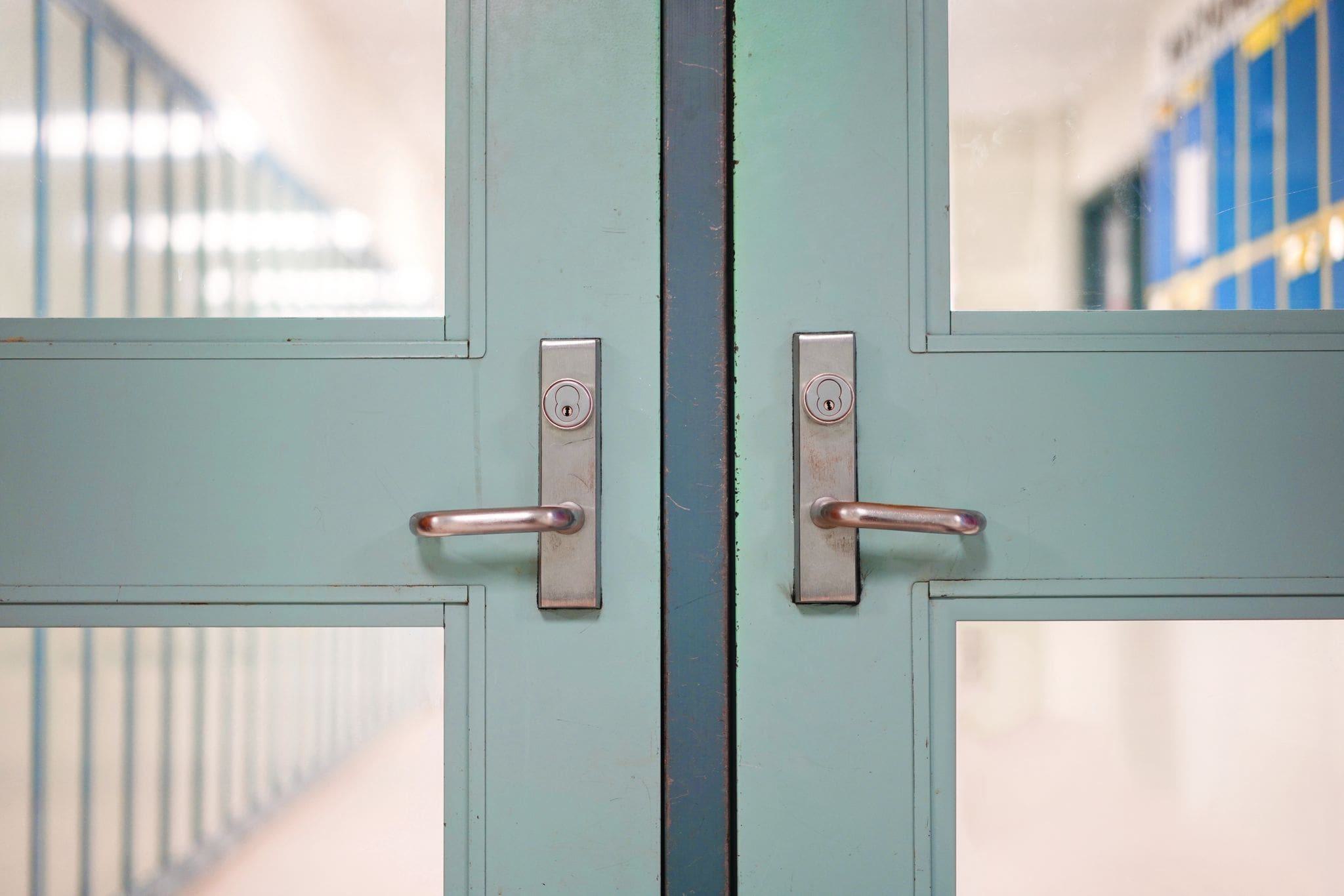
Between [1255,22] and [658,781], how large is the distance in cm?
90

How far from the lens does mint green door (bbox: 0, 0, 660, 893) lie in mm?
644

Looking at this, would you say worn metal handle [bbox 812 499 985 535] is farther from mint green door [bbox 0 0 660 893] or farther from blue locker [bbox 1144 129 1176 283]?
blue locker [bbox 1144 129 1176 283]

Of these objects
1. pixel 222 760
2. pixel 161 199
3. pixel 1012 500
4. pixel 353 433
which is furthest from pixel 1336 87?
pixel 222 760

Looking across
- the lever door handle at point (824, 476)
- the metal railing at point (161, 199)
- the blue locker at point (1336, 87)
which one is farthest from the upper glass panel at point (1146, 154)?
the metal railing at point (161, 199)

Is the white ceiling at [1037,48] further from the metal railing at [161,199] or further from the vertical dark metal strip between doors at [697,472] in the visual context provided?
the metal railing at [161,199]

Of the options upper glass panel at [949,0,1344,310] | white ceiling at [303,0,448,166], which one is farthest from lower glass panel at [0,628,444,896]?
upper glass panel at [949,0,1344,310]

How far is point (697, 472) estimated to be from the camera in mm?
648

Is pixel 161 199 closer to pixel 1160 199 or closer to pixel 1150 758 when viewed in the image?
pixel 1160 199

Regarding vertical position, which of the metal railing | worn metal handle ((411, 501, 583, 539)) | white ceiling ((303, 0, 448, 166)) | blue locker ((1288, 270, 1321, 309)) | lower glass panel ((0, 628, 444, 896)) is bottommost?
lower glass panel ((0, 628, 444, 896))

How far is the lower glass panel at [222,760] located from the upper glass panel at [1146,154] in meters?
0.66

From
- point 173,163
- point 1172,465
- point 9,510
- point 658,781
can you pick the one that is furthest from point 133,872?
point 1172,465

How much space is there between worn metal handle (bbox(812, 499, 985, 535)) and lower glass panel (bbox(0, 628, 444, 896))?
0.38 m

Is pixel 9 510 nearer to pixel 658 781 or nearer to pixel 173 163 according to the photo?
pixel 173 163

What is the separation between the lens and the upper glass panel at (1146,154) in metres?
0.67
